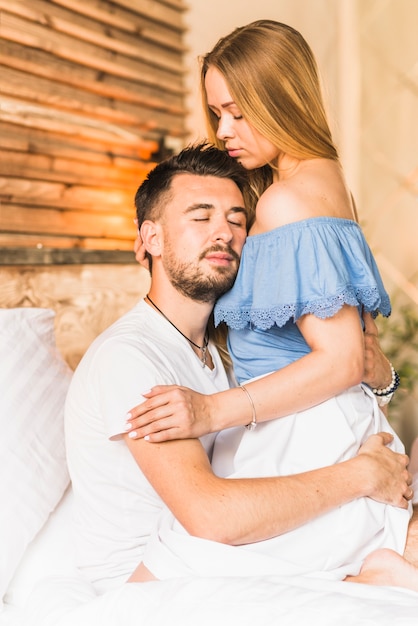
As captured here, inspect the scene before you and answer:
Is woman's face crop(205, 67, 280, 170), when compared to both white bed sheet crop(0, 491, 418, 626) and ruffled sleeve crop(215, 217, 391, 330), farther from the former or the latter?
white bed sheet crop(0, 491, 418, 626)

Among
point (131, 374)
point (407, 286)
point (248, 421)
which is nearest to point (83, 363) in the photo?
point (131, 374)

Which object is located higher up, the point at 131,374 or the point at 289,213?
the point at 289,213

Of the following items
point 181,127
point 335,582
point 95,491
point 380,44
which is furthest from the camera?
point 380,44

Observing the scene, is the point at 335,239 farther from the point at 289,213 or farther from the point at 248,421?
the point at 248,421

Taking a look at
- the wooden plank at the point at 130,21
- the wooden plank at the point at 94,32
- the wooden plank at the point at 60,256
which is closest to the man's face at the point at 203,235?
the wooden plank at the point at 60,256

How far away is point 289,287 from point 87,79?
1.58 metres

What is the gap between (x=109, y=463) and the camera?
1.36 m

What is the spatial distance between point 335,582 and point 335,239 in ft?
2.03

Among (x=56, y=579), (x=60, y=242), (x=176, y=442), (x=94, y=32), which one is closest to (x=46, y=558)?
(x=56, y=579)

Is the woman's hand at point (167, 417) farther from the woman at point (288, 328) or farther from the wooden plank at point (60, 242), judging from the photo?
the wooden plank at point (60, 242)

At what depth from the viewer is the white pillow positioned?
1.39 meters

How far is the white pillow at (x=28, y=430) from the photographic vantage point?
4.56 ft

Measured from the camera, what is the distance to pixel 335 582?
1056 millimetres

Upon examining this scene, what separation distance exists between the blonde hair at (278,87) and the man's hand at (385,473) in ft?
2.01
